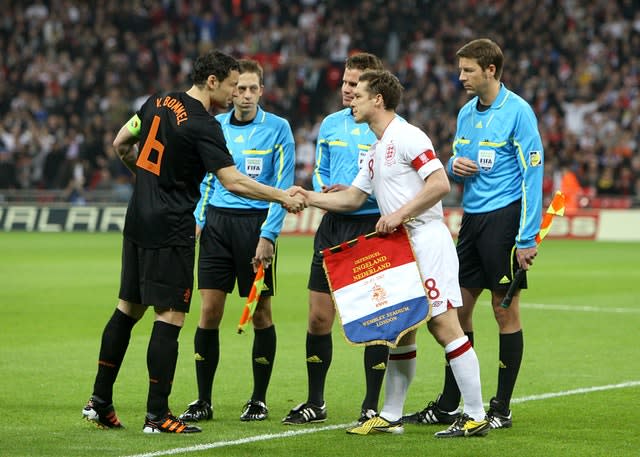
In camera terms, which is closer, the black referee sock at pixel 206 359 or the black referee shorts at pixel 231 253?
the black referee sock at pixel 206 359

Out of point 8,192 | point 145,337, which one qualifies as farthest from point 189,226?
point 8,192

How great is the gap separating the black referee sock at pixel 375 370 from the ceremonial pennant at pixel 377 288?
40cm

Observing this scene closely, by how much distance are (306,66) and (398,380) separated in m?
27.2

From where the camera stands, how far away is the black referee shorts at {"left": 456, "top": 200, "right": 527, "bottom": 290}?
25.0 ft

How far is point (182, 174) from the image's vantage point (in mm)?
7293

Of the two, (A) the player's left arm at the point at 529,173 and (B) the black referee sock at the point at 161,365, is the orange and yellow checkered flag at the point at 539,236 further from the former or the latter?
(B) the black referee sock at the point at 161,365

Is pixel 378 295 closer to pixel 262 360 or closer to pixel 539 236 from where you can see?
pixel 539 236

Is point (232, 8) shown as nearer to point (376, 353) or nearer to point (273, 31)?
point (273, 31)

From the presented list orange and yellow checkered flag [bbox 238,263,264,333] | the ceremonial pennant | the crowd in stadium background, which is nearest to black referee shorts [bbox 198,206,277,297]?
orange and yellow checkered flag [bbox 238,263,264,333]

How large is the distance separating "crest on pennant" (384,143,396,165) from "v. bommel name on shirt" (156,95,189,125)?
4.08 feet

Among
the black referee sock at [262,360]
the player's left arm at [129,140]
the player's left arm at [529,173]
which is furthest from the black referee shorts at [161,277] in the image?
the player's left arm at [529,173]

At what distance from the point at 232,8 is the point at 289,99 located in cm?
527

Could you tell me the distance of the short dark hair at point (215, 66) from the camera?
722 centimetres

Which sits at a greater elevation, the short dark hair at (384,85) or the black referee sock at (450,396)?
the short dark hair at (384,85)
